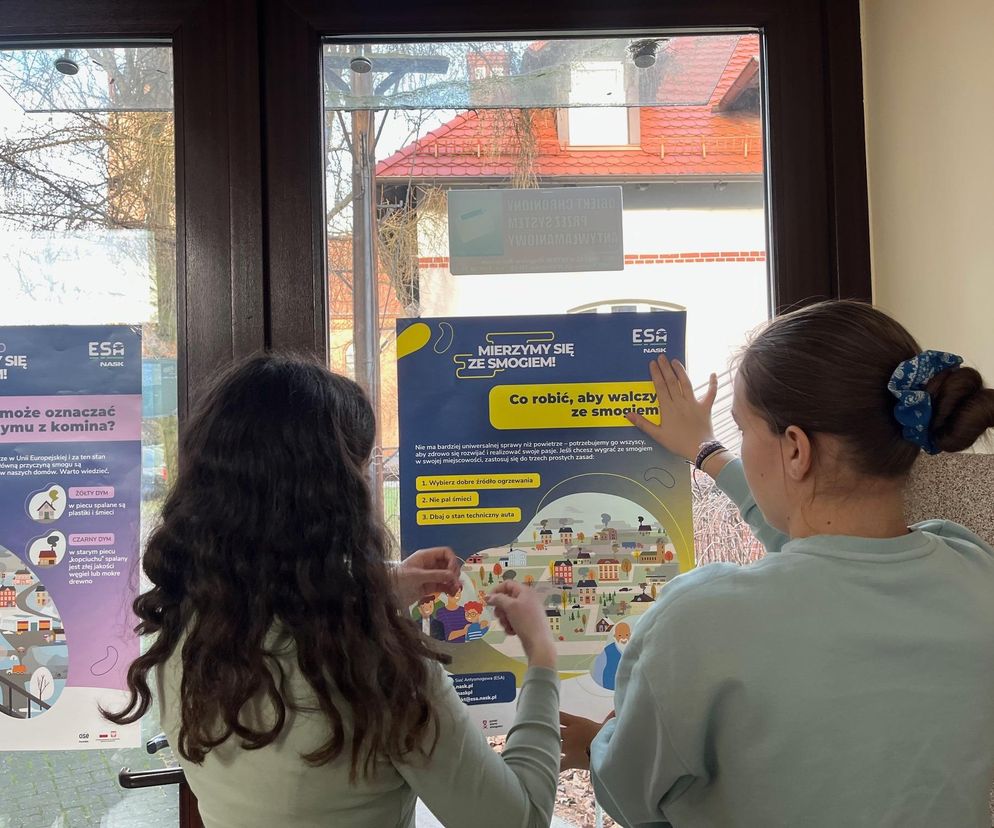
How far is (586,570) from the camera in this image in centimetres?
140

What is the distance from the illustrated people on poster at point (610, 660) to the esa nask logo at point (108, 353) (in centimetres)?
95

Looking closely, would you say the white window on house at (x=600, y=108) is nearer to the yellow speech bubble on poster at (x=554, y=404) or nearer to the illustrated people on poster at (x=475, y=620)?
the yellow speech bubble on poster at (x=554, y=404)

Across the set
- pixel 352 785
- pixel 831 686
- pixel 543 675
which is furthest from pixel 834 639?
pixel 352 785

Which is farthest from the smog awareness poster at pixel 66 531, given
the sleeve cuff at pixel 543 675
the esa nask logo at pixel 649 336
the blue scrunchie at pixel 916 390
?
the blue scrunchie at pixel 916 390

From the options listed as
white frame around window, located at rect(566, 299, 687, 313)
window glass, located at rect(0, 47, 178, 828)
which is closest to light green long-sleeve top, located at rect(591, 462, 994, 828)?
white frame around window, located at rect(566, 299, 687, 313)

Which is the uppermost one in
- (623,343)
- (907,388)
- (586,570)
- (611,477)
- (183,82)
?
(183,82)

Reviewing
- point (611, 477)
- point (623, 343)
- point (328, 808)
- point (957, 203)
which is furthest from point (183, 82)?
point (957, 203)

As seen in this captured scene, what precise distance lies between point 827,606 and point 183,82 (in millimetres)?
1285

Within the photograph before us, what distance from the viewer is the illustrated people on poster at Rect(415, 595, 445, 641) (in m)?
1.38

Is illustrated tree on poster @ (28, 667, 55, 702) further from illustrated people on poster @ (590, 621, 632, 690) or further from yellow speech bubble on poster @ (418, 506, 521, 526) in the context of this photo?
illustrated people on poster @ (590, 621, 632, 690)

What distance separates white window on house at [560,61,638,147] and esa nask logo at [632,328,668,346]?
33 centimetres

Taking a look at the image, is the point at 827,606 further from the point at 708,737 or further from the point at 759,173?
the point at 759,173

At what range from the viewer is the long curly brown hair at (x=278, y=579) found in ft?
2.98

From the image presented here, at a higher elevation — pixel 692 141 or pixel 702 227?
pixel 692 141
